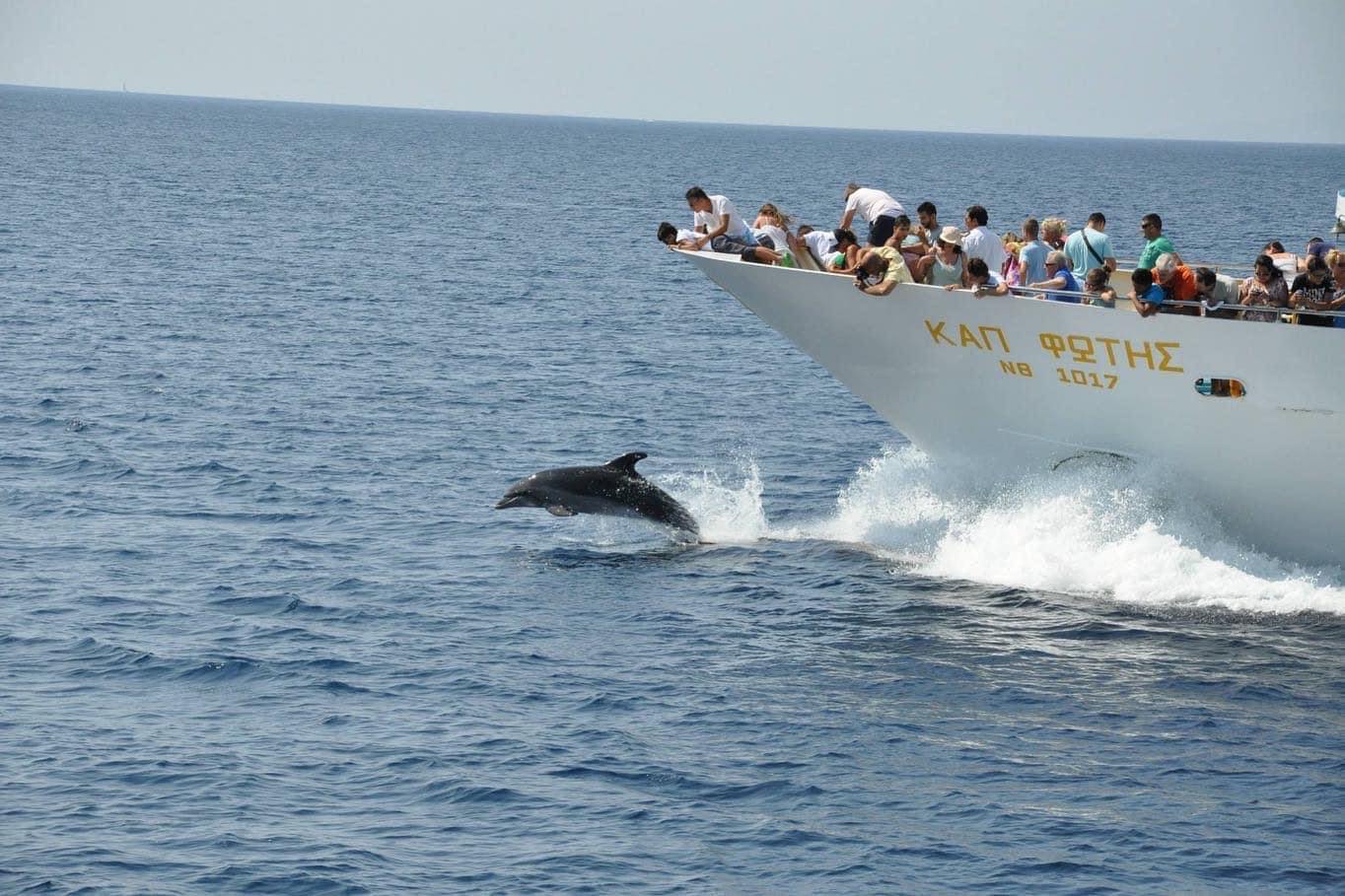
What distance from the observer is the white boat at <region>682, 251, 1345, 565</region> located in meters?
18.8

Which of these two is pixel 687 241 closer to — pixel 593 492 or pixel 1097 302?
pixel 593 492

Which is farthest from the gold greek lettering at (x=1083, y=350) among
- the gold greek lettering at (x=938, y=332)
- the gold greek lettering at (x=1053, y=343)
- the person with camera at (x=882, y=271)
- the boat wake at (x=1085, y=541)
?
the person with camera at (x=882, y=271)

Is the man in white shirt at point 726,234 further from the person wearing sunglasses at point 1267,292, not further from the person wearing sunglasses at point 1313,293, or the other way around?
the person wearing sunglasses at point 1313,293

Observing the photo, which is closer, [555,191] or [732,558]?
[732,558]

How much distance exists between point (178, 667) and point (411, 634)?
259cm

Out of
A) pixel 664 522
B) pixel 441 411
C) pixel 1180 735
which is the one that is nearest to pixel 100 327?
pixel 441 411

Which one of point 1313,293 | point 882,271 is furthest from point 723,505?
point 1313,293

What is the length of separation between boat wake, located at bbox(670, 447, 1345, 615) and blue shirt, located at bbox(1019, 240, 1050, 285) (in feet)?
8.04

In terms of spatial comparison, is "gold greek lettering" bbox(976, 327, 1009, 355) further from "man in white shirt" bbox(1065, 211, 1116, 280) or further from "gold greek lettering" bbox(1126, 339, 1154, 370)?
"gold greek lettering" bbox(1126, 339, 1154, 370)

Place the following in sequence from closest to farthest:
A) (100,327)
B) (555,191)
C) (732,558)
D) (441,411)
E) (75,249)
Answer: (732,558) < (441,411) < (100,327) < (75,249) < (555,191)

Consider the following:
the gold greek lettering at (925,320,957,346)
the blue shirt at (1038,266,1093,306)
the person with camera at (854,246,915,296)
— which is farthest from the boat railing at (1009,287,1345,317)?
the person with camera at (854,246,915,296)

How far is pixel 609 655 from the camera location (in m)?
18.0

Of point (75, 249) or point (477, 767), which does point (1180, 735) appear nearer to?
point (477, 767)

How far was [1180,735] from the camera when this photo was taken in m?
15.7
